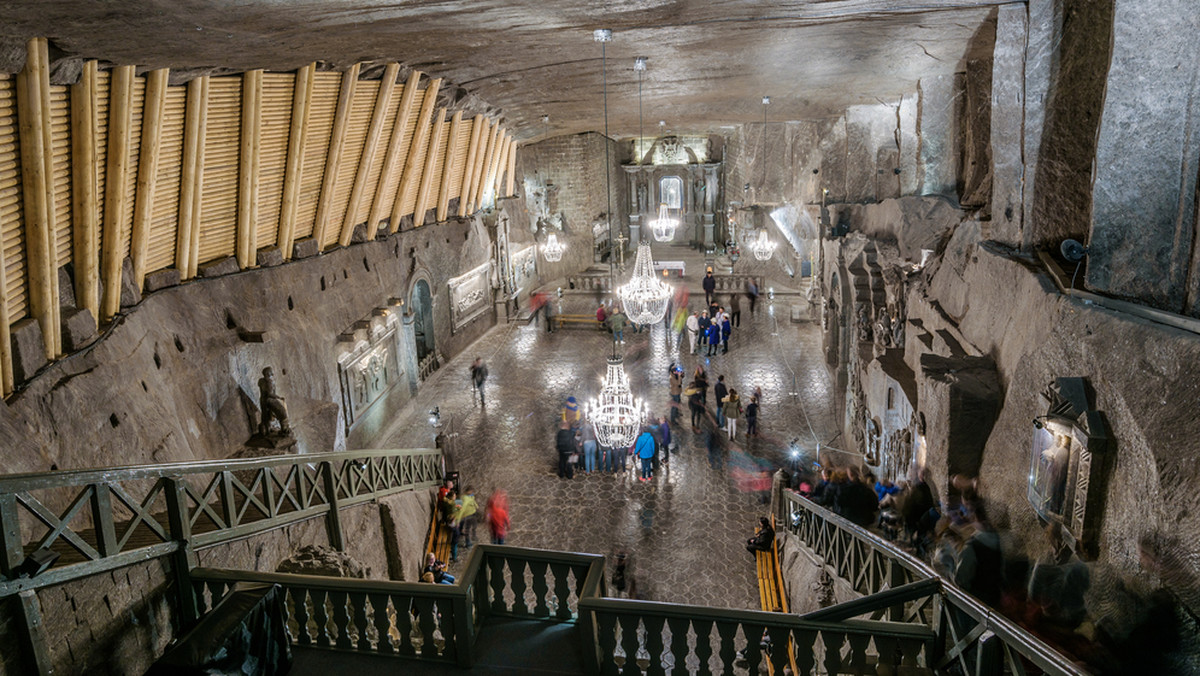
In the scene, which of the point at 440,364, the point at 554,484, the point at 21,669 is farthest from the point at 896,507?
the point at 440,364

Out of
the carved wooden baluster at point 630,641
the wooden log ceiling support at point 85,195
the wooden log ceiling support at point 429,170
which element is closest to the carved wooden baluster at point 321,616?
the carved wooden baluster at point 630,641

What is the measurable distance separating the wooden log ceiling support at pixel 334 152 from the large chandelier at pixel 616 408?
466cm

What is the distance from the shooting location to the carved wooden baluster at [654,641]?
145 inches

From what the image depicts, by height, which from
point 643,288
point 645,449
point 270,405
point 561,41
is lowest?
point 645,449

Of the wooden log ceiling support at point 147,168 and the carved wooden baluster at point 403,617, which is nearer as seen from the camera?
the carved wooden baluster at point 403,617

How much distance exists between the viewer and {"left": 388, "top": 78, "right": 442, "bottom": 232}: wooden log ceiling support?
35.1 feet

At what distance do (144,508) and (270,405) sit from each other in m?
4.61

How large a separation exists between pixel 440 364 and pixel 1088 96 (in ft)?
41.9

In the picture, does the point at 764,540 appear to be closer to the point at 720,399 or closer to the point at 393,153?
the point at 720,399

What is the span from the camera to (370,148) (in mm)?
10039

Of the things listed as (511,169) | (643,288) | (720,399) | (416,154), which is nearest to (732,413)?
(720,399)

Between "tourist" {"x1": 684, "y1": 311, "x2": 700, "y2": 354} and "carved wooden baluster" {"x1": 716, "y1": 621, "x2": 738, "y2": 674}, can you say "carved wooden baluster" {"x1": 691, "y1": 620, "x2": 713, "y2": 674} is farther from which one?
"tourist" {"x1": 684, "y1": 311, "x2": 700, "y2": 354}

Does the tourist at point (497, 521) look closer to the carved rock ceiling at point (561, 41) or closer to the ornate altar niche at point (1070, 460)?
the carved rock ceiling at point (561, 41)

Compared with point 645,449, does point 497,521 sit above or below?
below
